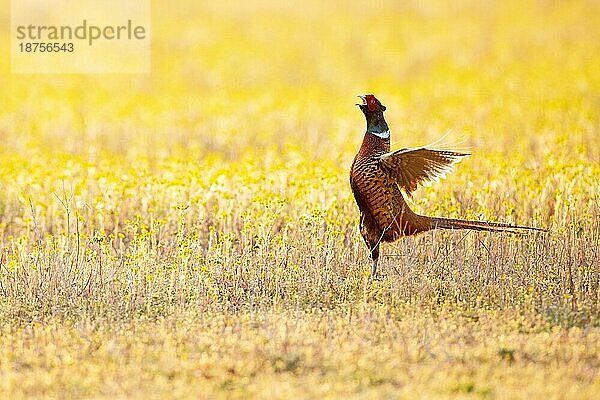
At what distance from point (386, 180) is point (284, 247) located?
41.6 inches

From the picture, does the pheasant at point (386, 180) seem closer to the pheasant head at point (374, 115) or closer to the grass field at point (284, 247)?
the pheasant head at point (374, 115)

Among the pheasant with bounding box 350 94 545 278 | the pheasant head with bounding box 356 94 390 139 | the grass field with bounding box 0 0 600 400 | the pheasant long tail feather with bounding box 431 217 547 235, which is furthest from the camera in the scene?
the pheasant head with bounding box 356 94 390 139

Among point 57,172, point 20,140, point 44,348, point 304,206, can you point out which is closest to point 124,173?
point 57,172

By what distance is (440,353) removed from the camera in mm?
5852

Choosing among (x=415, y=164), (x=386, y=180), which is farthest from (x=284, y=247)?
(x=415, y=164)

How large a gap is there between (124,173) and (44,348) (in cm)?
515

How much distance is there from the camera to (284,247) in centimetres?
782

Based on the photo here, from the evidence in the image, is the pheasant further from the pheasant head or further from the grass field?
the grass field

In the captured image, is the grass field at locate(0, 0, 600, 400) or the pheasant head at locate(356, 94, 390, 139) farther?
the pheasant head at locate(356, 94, 390, 139)

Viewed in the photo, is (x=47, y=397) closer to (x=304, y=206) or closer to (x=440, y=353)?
(x=440, y=353)

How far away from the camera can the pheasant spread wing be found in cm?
714

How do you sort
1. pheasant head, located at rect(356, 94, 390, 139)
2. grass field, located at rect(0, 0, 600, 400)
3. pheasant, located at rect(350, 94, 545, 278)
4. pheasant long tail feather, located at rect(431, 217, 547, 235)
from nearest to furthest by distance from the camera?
grass field, located at rect(0, 0, 600, 400) < pheasant long tail feather, located at rect(431, 217, 547, 235) < pheasant, located at rect(350, 94, 545, 278) < pheasant head, located at rect(356, 94, 390, 139)

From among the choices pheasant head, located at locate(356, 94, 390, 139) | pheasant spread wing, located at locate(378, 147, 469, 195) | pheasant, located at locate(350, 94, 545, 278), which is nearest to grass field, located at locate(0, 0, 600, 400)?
pheasant, located at locate(350, 94, 545, 278)

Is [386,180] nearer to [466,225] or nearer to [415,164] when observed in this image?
[415,164]
